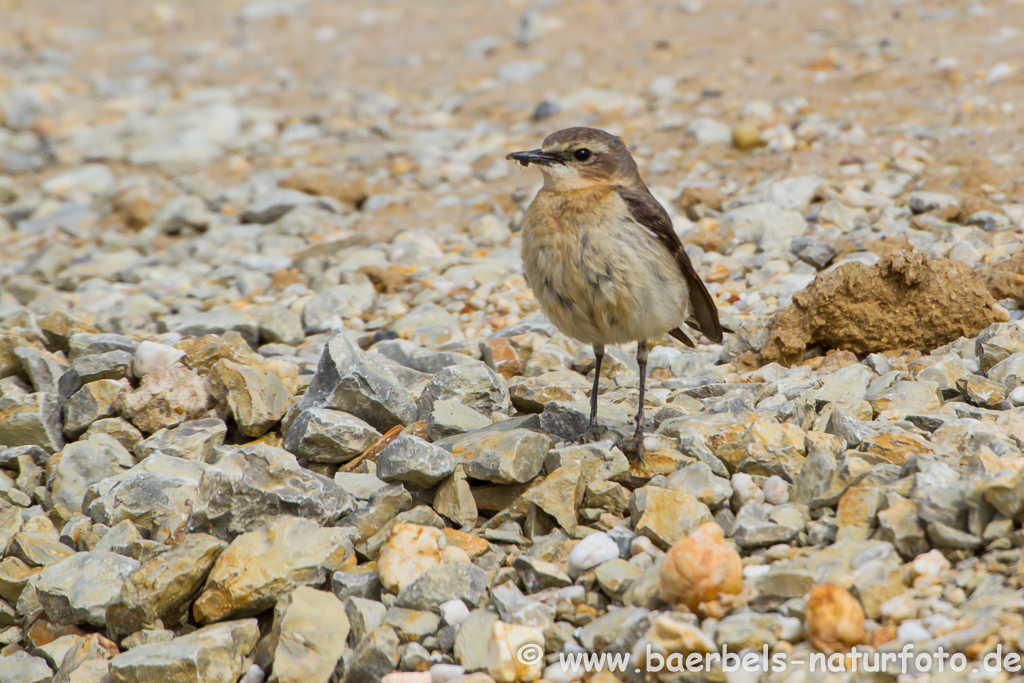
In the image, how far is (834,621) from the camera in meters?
3.34

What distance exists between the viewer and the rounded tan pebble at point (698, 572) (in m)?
3.60

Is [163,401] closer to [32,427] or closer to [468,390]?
[32,427]

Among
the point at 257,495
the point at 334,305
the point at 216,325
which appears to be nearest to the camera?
the point at 257,495

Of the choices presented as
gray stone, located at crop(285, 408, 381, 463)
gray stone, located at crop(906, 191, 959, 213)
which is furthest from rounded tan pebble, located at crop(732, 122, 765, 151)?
gray stone, located at crop(285, 408, 381, 463)

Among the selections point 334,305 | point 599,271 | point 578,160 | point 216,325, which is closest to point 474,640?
point 599,271

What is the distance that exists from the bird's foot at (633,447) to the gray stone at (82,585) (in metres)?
2.31

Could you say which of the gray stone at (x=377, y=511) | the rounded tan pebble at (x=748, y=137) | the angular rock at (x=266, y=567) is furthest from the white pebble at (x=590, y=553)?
the rounded tan pebble at (x=748, y=137)

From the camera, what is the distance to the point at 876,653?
3.30 metres

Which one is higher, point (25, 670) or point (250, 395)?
point (250, 395)

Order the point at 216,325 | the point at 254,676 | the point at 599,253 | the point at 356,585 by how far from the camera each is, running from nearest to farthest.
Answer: the point at 254,676 → the point at 356,585 → the point at 599,253 → the point at 216,325

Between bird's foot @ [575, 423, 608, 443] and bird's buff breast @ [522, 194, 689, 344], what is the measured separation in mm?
484

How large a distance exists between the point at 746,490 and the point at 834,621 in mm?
1012

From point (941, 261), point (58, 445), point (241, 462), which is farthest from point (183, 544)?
point (941, 261)

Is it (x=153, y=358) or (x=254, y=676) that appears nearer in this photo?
(x=254, y=676)
